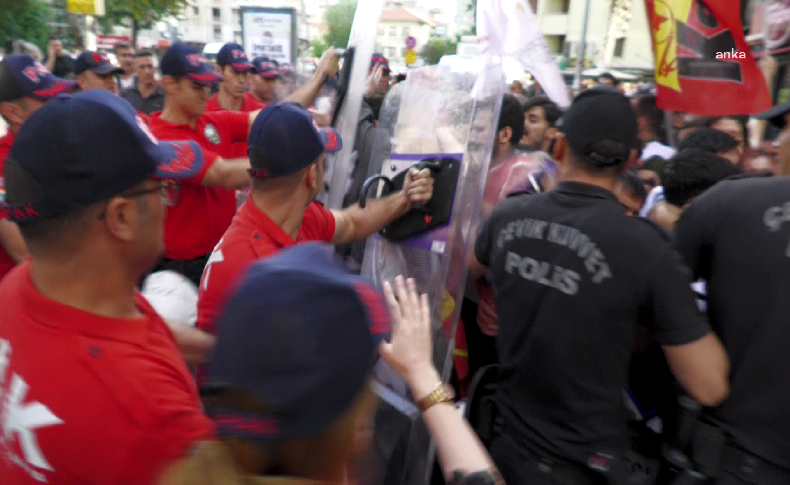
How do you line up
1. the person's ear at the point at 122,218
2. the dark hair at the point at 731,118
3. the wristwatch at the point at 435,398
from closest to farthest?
the person's ear at the point at 122,218
the wristwatch at the point at 435,398
the dark hair at the point at 731,118

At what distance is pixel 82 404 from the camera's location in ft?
3.95

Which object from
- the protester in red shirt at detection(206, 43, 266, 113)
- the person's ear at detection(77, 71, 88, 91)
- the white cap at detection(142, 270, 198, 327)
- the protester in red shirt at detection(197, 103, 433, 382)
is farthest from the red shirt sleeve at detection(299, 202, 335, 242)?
the person's ear at detection(77, 71, 88, 91)

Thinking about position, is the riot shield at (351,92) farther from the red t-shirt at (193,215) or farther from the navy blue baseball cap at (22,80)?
the navy blue baseball cap at (22,80)

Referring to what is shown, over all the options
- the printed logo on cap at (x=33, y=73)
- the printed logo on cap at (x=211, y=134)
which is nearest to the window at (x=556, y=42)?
the printed logo on cap at (x=211, y=134)

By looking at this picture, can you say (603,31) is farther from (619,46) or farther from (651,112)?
(651,112)

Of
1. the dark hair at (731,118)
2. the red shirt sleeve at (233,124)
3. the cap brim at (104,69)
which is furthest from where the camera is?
the cap brim at (104,69)

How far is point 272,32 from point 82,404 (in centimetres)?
1086

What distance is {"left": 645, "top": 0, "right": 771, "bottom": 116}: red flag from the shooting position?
3289mm

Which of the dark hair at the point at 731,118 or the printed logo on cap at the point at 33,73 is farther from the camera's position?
the dark hair at the point at 731,118

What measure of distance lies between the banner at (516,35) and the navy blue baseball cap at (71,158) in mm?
1654

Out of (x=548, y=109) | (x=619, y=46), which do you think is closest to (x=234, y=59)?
(x=548, y=109)

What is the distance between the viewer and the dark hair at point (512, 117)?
388cm

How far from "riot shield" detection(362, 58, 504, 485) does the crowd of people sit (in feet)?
0.37

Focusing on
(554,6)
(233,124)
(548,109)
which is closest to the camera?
(233,124)
